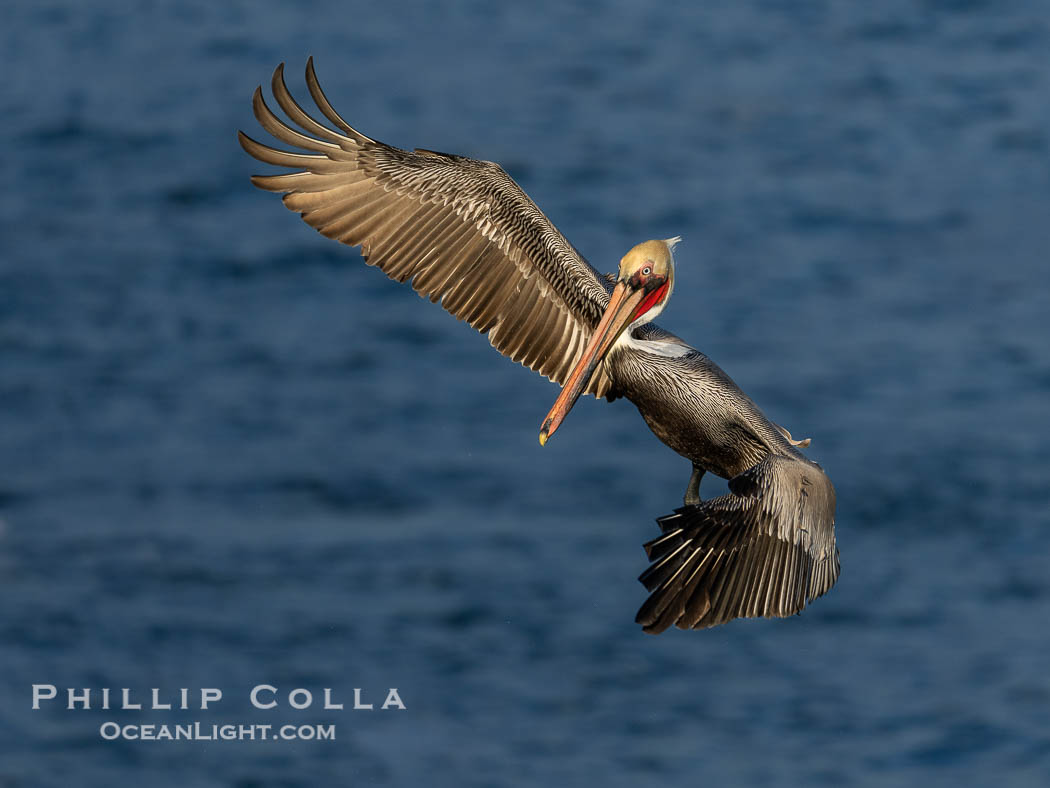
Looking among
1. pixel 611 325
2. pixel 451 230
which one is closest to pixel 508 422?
pixel 451 230

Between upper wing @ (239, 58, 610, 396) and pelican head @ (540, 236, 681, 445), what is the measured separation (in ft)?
1.31

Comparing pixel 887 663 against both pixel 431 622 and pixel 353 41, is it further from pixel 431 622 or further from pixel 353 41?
pixel 353 41

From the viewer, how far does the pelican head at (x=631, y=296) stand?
1012 centimetres

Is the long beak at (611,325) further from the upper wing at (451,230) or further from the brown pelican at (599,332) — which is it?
the upper wing at (451,230)

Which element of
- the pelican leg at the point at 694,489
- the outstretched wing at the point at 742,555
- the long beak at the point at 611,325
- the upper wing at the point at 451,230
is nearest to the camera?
the outstretched wing at the point at 742,555

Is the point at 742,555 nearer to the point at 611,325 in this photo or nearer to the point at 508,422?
the point at 611,325

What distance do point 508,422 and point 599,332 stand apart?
70.9 feet

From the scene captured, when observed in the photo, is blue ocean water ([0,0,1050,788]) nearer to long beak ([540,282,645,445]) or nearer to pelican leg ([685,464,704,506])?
pelican leg ([685,464,704,506])

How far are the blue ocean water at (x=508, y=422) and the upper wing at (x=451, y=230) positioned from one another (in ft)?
58.8

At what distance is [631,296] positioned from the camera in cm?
1020

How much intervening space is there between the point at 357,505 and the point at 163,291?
280 inches

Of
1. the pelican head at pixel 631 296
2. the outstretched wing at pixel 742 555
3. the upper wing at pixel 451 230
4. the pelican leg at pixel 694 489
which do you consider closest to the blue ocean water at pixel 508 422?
the upper wing at pixel 451 230

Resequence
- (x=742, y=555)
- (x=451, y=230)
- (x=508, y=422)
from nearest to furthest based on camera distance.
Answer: (x=742, y=555)
(x=451, y=230)
(x=508, y=422)

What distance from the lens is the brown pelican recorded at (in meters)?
9.47
